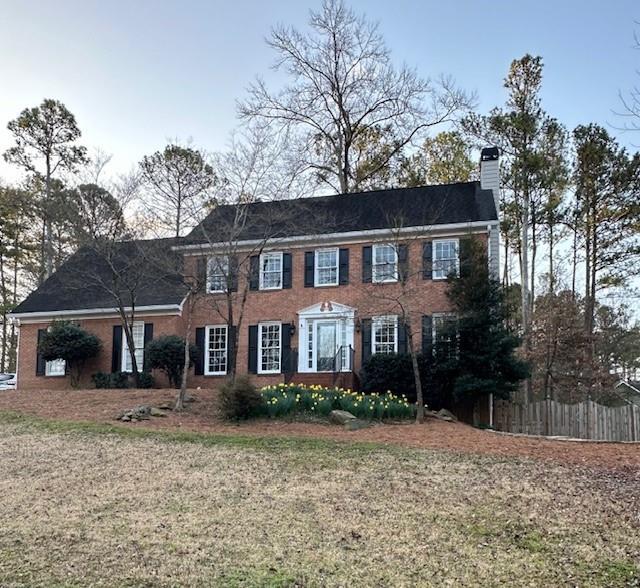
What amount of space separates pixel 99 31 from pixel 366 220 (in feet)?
35.2

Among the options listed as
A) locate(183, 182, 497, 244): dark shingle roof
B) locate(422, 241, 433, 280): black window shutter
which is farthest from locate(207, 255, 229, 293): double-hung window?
locate(422, 241, 433, 280): black window shutter

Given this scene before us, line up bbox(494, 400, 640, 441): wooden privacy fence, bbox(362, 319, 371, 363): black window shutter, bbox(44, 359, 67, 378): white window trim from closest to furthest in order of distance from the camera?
bbox(494, 400, 640, 441): wooden privacy fence < bbox(362, 319, 371, 363): black window shutter < bbox(44, 359, 67, 378): white window trim

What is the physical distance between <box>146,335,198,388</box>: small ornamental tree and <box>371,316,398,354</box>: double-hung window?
563 centimetres

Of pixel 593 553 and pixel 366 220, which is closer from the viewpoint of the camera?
pixel 593 553

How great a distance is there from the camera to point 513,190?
28.4 m

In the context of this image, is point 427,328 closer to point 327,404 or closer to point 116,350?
point 327,404

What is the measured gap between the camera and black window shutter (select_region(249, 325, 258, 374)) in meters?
22.3

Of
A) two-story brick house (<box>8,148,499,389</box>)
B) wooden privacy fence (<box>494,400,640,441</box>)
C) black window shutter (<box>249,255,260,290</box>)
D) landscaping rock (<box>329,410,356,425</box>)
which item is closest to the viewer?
landscaping rock (<box>329,410,356,425</box>)

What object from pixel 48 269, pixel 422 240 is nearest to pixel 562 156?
pixel 422 240

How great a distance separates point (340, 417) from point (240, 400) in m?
2.18

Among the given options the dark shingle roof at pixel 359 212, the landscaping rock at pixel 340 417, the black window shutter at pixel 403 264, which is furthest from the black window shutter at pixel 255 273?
the landscaping rock at pixel 340 417

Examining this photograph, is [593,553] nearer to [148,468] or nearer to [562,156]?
[148,468]

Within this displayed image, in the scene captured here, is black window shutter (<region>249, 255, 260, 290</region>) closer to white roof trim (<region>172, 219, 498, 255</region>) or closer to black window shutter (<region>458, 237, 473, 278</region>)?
white roof trim (<region>172, 219, 498, 255</region>)

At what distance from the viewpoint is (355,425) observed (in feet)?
48.6
